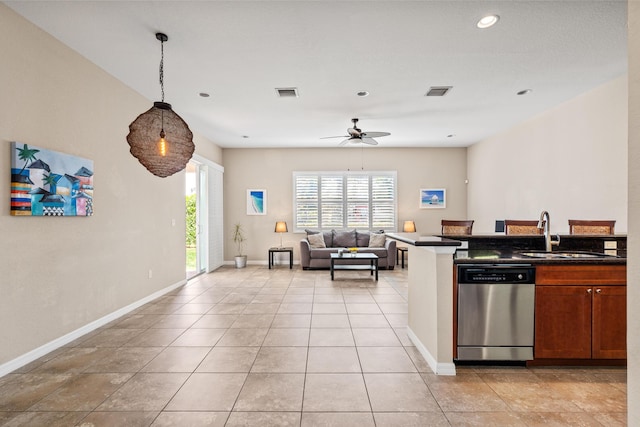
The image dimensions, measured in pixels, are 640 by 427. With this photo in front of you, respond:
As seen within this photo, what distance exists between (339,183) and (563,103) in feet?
15.6

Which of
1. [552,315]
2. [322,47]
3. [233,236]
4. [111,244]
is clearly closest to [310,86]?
[322,47]

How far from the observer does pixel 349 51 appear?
326cm

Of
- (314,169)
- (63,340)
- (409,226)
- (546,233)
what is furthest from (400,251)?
(63,340)

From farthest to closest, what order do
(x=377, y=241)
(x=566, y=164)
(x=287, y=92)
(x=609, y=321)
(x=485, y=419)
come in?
(x=377, y=241), (x=566, y=164), (x=287, y=92), (x=609, y=321), (x=485, y=419)

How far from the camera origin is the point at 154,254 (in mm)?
4742

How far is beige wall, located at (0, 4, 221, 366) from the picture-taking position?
259 cm

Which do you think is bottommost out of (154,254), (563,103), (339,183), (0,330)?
(0,330)

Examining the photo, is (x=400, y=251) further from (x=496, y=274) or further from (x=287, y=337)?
(x=496, y=274)

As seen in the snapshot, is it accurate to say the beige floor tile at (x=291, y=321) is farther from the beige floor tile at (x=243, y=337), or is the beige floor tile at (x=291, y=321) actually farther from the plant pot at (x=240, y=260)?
the plant pot at (x=240, y=260)

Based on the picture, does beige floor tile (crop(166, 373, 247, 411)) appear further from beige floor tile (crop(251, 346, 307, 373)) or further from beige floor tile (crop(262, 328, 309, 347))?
beige floor tile (crop(262, 328, 309, 347))

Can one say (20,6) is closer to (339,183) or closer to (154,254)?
(154,254)

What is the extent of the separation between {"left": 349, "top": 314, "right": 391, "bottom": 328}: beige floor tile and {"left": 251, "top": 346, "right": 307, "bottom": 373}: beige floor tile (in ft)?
2.90

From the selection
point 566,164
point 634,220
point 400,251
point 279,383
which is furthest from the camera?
point 400,251

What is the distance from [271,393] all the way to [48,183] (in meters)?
2.79
